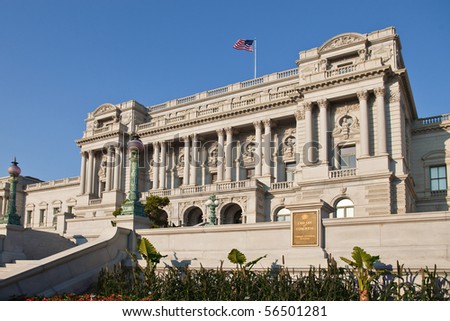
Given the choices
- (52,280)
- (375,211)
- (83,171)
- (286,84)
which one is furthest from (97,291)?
(83,171)

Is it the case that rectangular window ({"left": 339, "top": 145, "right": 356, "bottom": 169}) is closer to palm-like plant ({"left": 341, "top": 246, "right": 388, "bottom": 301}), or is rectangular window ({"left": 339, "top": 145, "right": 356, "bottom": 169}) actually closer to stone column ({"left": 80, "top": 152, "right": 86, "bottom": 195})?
palm-like plant ({"left": 341, "top": 246, "right": 388, "bottom": 301})

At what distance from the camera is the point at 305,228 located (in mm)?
15961

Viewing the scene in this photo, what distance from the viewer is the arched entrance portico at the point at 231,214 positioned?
42.9m

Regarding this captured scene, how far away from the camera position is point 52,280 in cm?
1520

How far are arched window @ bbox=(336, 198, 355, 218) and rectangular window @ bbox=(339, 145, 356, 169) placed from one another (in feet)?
13.7

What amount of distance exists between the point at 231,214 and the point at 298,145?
9224 millimetres

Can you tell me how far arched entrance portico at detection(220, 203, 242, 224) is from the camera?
1688 inches

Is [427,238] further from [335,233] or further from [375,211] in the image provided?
[375,211]

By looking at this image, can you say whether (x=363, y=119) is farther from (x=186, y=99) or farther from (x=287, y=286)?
(x=287, y=286)

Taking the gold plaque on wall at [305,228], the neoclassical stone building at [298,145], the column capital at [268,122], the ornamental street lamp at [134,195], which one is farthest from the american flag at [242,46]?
the gold plaque on wall at [305,228]

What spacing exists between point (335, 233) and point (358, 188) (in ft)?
68.8

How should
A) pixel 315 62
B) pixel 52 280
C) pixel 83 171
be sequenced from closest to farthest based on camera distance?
1. pixel 52 280
2. pixel 315 62
3. pixel 83 171

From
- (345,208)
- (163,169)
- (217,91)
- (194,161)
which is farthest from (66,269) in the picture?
(217,91)

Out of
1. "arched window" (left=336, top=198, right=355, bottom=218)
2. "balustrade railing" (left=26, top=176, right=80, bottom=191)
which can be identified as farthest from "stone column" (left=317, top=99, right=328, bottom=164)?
"balustrade railing" (left=26, top=176, right=80, bottom=191)
